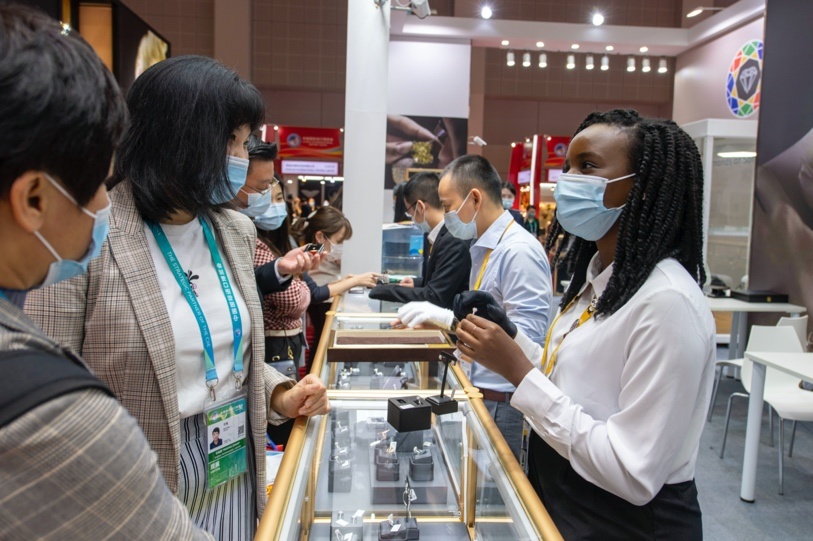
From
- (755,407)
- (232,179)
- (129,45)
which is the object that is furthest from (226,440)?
(129,45)

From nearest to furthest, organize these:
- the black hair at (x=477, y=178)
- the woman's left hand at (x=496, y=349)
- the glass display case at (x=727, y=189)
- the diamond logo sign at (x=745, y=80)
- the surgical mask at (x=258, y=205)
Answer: the woman's left hand at (x=496, y=349) → the surgical mask at (x=258, y=205) → the black hair at (x=477, y=178) → the glass display case at (x=727, y=189) → the diamond logo sign at (x=745, y=80)

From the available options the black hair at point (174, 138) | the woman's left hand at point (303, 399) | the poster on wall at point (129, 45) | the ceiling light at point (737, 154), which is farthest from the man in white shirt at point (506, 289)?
the ceiling light at point (737, 154)

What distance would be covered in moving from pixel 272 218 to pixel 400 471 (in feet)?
6.21

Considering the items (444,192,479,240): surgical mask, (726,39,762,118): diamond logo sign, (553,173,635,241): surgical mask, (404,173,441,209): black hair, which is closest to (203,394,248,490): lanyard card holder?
(553,173,635,241): surgical mask

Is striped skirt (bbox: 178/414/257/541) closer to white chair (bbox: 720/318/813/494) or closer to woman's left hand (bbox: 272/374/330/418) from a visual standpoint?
woman's left hand (bbox: 272/374/330/418)

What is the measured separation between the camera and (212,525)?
4.51ft

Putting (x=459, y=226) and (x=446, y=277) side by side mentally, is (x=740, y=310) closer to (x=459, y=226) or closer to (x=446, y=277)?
(x=446, y=277)

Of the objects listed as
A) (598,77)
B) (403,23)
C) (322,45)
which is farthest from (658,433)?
(598,77)

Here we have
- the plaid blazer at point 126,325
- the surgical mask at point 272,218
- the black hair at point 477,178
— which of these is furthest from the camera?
the surgical mask at point 272,218

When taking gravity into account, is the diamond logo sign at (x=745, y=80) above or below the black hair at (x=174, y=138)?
above

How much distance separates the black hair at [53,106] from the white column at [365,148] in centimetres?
459

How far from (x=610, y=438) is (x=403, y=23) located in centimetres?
900

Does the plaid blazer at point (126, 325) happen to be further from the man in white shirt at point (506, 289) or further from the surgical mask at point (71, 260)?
the man in white shirt at point (506, 289)

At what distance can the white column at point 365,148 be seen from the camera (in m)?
5.22
